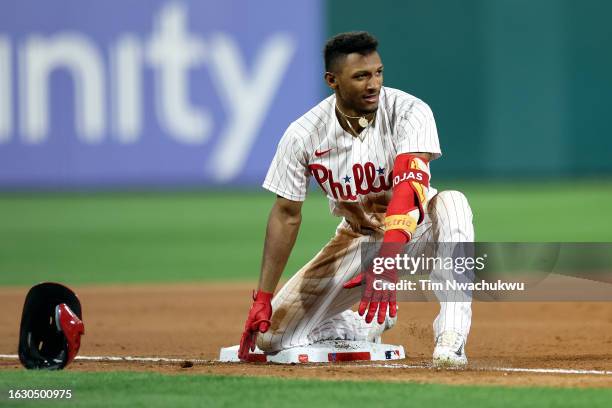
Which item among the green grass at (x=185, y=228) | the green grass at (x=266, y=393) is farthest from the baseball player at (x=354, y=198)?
the green grass at (x=185, y=228)

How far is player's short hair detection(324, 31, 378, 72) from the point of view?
19.0ft

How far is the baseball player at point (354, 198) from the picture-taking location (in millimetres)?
5656

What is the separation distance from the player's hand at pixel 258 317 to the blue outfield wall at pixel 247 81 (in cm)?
1049

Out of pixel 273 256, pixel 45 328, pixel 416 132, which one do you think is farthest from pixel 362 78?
pixel 45 328

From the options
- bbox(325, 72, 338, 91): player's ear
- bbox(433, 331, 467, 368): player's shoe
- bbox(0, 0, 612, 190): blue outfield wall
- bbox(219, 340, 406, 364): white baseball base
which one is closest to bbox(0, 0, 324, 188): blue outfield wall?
bbox(0, 0, 612, 190): blue outfield wall

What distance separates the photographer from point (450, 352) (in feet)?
18.4

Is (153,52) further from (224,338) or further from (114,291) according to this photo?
(224,338)

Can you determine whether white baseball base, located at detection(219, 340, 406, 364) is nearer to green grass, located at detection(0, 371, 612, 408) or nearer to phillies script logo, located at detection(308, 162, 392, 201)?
phillies script logo, located at detection(308, 162, 392, 201)

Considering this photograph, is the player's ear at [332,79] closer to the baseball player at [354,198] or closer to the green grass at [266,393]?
the baseball player at [354,198]

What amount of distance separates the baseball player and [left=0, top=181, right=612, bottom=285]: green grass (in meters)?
4.02

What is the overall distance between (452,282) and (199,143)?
10.9m

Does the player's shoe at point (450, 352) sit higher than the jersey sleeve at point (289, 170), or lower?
lower

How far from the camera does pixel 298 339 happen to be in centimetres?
639

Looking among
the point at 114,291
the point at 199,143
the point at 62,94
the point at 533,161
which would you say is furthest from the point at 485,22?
the point at 114,291
